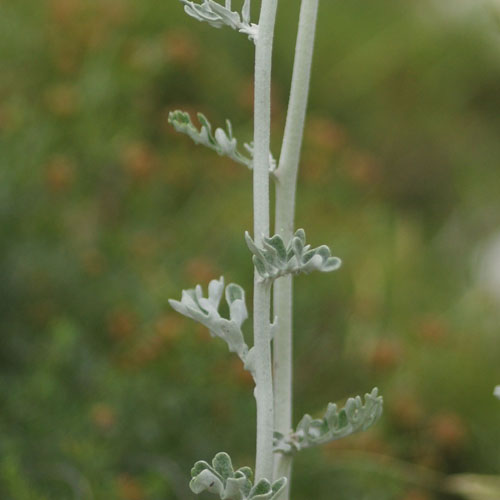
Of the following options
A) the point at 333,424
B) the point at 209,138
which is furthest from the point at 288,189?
the point at 333,424

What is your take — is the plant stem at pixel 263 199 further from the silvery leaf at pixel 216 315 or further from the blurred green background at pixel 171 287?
the blurred green background at pixel 171 287

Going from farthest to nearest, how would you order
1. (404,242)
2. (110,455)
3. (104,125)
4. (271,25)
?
(404,242) → (104,125) → (110,455) → (271,25)

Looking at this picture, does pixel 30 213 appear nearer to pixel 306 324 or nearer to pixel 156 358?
pixel 156 358

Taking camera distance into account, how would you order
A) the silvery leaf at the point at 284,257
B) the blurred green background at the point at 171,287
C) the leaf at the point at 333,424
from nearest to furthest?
the silvery leaf at the point at 284,257 → the leaf at the point at 333,424 → the blurred green background at the point at 171,287

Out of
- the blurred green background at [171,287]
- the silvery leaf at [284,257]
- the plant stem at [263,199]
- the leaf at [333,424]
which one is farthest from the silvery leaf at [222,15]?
the blurred green background at [171,287]

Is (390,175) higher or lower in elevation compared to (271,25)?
lower

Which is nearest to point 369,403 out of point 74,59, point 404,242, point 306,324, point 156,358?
point 156,358

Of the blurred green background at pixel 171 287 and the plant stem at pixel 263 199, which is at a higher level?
the plant stem at pixel 263 199
